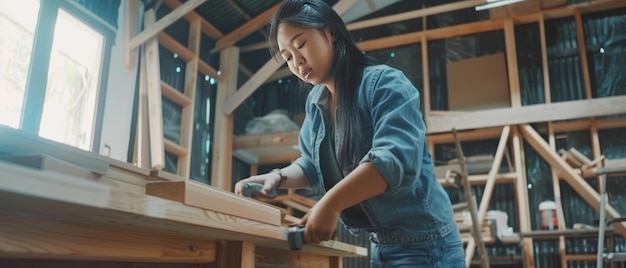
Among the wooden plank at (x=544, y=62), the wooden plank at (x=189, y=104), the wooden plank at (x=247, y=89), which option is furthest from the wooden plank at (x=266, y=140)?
the wooden plank at (x=544, y=62)

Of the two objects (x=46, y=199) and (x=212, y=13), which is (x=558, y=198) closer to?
(x=212, y=13)

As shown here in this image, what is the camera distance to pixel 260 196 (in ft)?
4.55

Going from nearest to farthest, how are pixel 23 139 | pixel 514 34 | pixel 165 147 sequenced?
1. pixel 23 139
2. pixel 165 147
3. pixel 514 34

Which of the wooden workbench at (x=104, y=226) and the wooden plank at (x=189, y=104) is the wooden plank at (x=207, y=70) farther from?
the wooden workbench at (x=104, y=226)

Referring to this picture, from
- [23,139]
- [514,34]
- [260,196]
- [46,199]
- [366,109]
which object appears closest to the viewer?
[46,199]

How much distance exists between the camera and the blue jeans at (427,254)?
1192 mm

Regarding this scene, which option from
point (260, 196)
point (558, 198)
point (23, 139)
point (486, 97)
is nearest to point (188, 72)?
point (486, 97)

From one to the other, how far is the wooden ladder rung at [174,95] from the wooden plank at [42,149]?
402 cm

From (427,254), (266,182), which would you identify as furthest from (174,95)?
(427,254)

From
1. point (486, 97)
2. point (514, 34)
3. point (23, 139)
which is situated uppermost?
point (514, 34)

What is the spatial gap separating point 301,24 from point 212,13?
4.61m

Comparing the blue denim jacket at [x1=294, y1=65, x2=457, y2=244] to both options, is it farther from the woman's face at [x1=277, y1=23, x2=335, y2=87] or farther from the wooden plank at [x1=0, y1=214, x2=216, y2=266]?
the wooden plank at [x1=0, y1=214, x2=216, y2=266]

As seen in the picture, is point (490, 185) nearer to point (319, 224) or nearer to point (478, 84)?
point (478, 84)

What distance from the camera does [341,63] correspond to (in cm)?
130
